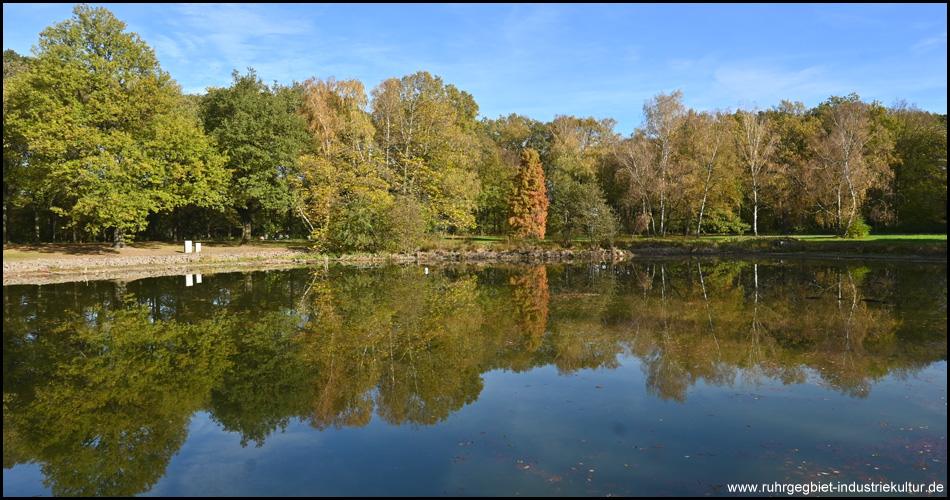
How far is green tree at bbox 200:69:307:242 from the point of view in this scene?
37.4 m

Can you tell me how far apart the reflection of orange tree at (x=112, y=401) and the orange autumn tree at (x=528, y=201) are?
30741 millimetres

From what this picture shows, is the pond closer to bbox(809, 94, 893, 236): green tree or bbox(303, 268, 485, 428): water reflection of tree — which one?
bbox(303, 268, 485, 428): water reflection of tree

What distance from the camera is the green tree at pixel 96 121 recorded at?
2906cm

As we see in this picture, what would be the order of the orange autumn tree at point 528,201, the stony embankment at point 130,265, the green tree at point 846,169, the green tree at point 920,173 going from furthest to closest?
the green tree at point 920,173 < the orange autumn tree at point 528,201 < the green tree at point 846,169 < the stony embankment at point 130,265

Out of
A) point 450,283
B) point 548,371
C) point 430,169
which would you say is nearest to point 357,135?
point 430,169

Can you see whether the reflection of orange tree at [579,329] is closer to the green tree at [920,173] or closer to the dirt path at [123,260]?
the dirt path at [123,260]

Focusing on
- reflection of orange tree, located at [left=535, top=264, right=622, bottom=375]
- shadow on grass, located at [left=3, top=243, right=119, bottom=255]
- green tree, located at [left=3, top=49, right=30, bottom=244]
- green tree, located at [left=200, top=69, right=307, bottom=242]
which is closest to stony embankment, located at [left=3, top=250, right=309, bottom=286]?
shadow on grass, located at [left=3, top=243, right=119, bottom=255]

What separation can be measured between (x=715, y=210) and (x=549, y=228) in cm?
1427

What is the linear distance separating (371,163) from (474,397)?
98.4ft

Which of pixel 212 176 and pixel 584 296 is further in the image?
pixel 212 176

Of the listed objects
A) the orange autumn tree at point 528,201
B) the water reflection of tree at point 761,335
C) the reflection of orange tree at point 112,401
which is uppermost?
the orange autumn tree at point 528,201

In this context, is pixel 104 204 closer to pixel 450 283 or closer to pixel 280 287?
pixel 280 287

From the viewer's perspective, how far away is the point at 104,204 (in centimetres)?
2959

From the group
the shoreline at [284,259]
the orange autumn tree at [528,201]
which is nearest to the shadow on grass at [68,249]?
the shoreline at [284,259]
